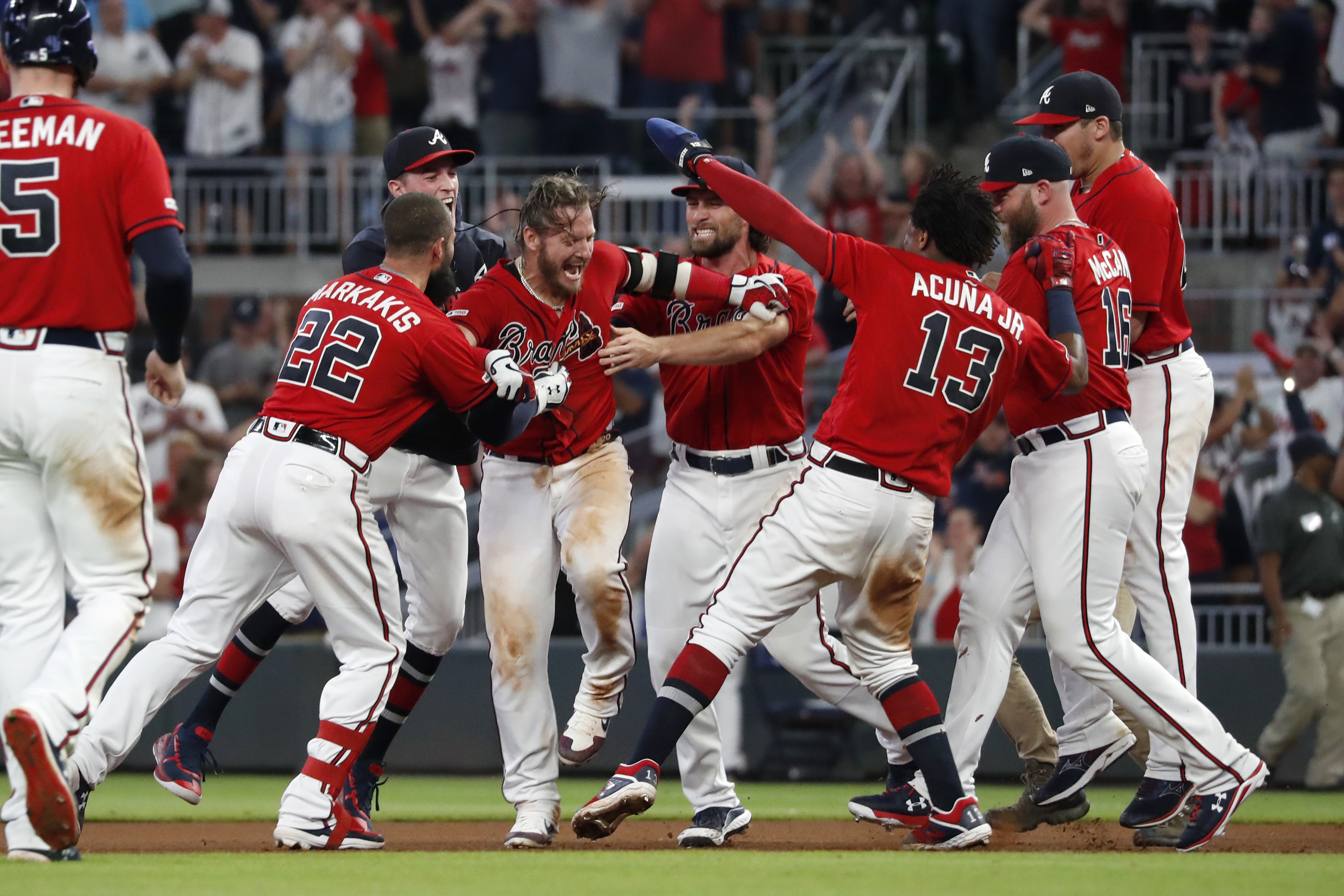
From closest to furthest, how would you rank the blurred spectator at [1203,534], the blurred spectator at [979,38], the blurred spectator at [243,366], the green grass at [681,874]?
1. the green grass at [681,874]
2. the blurred spectator at [1203,534]
3. the blurred spectator at [243,366]
4. the blurred spectator at [979,38]

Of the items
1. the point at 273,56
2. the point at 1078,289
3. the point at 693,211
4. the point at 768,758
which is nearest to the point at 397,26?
the point at 273,56

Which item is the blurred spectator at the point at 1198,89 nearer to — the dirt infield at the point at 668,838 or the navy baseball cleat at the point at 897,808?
the dirt infield at the point at 668,838

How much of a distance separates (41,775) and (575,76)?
1001cm

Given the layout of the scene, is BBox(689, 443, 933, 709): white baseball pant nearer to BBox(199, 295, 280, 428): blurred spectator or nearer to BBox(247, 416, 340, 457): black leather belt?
BBox(247, 416, 340, 457): black leather belt

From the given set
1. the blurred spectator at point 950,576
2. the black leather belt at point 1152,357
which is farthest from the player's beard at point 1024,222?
the blurred spectator at point 950,576

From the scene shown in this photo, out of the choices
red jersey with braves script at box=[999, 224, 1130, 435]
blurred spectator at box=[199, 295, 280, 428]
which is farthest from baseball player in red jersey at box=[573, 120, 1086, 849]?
blurred spectator at box=[199, 295, 280, 428]

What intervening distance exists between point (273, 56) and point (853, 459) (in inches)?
406

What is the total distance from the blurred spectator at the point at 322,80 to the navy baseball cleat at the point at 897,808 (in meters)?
8.93

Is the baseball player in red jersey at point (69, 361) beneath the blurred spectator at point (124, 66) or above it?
beneath

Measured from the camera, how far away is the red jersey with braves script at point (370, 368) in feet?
18.8

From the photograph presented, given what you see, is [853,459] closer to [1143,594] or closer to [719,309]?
[719,309]

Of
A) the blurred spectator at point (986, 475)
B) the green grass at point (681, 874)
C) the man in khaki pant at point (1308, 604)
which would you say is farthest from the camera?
the blurred spectator at point (986, 475)

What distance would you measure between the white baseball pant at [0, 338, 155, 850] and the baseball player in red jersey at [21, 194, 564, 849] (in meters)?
0.34

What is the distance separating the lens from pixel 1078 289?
6.14 metres
